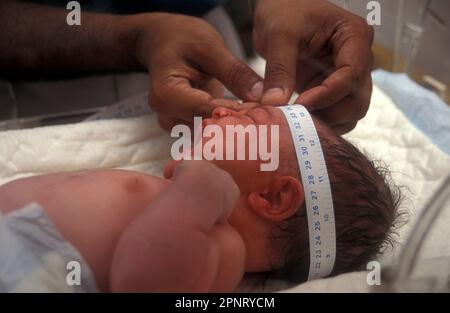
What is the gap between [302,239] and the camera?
0.75m

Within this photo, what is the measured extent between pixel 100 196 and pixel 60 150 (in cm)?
32

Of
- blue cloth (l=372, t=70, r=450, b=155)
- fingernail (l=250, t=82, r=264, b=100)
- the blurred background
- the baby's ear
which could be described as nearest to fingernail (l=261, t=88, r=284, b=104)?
fingernail (l=250, t=82, r=264, b=100)

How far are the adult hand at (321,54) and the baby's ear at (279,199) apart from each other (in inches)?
6.4

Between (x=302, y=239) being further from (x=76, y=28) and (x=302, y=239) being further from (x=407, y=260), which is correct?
(x=76, y=28)

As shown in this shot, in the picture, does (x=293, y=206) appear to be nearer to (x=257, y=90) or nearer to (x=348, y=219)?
(x=348, y=219)

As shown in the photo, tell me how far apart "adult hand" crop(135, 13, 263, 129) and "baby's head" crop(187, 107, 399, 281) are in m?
0.09

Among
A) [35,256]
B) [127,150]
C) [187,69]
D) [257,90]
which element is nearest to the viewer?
[35,256]

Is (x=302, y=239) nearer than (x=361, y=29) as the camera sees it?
Yes

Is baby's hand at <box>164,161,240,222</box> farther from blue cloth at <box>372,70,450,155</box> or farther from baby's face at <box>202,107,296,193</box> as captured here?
blue cloth at <box>372,70,450,155</box>

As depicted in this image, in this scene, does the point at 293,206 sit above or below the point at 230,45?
below

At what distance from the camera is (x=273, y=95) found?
0.81m

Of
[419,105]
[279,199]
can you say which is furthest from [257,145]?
[419,105]

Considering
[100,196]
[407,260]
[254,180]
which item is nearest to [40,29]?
[100,196]

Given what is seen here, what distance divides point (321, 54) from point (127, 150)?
44 centimetres
